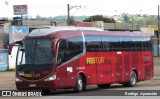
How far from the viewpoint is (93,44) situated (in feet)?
86.7

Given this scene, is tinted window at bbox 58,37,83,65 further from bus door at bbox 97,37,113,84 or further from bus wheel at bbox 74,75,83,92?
bus door at bbox 97,37,113,84

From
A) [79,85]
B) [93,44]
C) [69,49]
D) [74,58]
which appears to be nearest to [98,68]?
[93,44]

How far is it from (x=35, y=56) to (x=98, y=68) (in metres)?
4.90

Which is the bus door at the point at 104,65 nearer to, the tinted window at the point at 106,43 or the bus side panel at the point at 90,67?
the tinted window at the point at 106,43

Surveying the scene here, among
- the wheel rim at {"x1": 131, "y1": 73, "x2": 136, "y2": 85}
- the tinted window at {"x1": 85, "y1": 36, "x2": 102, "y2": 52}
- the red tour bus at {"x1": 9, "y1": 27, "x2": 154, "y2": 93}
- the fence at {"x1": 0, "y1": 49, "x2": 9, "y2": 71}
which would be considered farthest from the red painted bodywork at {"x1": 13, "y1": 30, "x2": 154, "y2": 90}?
the fence at {"x1": 0, "y1": 49, "x2": 9, "y2": 71}

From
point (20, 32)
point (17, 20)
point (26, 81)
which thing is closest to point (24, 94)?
point (26, 81)

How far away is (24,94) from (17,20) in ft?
152

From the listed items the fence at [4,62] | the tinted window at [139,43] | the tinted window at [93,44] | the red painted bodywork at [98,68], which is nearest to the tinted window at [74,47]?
the red painted bodywork at [98,68]

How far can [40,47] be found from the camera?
23.4 meters

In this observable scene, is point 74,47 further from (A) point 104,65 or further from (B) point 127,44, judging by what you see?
(B) point 127,44

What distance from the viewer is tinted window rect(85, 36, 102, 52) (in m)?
25.9

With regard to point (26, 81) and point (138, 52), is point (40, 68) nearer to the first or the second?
point (26, 81)

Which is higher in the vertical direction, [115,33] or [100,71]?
[115,33]

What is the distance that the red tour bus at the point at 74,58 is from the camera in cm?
2308
